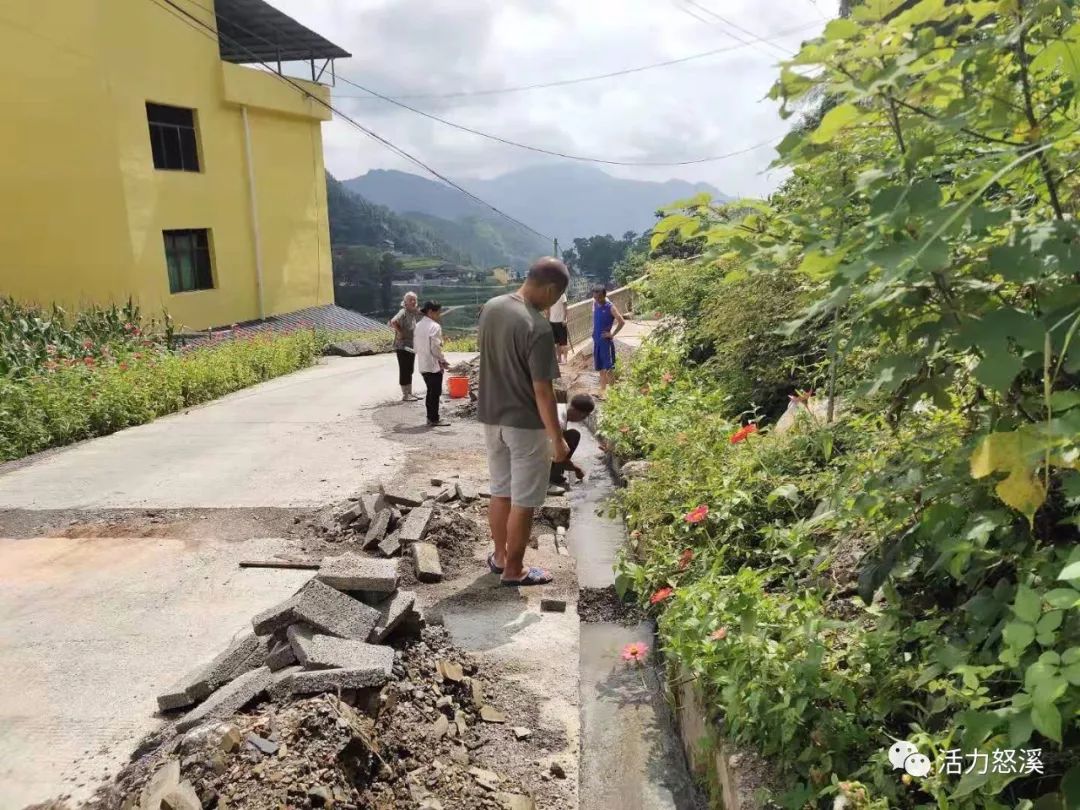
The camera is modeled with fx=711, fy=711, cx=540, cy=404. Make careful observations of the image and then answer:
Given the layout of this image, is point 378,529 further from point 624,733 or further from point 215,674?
point 624,733

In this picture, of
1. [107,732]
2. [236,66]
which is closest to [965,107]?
[107,732]

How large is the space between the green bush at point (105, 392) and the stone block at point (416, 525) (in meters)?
5.33

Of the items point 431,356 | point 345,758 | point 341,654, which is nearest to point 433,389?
point 431,356

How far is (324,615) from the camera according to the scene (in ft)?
10.2

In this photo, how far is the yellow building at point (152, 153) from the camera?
14867mm

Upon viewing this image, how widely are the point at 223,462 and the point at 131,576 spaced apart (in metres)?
2.73

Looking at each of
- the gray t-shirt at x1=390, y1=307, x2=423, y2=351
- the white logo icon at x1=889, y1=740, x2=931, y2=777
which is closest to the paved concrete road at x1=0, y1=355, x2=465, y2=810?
the gray t-shirt at x1=390, y1=307, x2=423, y2=351

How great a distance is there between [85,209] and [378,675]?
16545 millimetres

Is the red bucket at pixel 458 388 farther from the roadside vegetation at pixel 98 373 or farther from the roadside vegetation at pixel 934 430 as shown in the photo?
the roadside vegetation at pixel 934 430

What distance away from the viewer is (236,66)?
18.6 m

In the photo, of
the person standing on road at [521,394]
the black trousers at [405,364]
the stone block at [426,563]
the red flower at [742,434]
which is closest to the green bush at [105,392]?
the black trousers at [405,364]

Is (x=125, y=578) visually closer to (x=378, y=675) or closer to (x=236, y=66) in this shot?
(x=378, y=675)

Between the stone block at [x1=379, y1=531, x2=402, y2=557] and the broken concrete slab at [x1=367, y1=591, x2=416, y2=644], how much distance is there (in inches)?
49.1

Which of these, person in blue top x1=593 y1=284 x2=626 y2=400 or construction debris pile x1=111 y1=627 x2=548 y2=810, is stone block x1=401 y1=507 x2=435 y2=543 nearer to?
construction debris pile x1=111 y1=627 x2=548 y2=810
